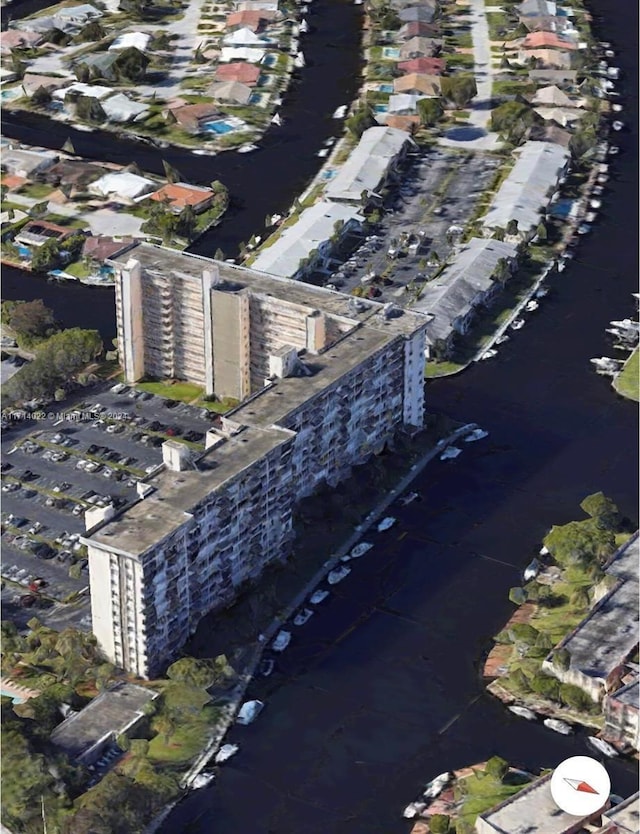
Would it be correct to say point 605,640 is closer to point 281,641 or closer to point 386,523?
point 386,523

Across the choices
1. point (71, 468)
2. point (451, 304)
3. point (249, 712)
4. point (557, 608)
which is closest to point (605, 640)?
point (557, 608)

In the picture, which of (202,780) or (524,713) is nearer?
(202,780)

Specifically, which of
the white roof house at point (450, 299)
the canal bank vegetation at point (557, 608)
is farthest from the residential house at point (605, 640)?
the white roof house at point (450, 299)

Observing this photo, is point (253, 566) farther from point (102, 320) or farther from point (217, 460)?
point (102, 320)

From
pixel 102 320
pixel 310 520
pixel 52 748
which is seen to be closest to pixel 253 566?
pixel 310 520

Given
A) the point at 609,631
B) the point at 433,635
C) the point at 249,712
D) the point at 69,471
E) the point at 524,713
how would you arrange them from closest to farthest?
1. the point at 249,712
2. the point at 524,713
3. the point at 609,631
4. the point at 433,635
5. the point at 69,471

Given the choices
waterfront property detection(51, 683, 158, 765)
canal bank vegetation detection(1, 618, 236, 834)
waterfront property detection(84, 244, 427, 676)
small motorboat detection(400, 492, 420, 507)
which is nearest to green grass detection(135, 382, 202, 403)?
waterfront property detection(84, 244, 427, 676)

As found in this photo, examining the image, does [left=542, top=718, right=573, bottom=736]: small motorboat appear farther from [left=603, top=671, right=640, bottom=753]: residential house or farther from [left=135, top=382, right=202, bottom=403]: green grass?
[left=135, top=382, right=202, bottom=403]: green grass
